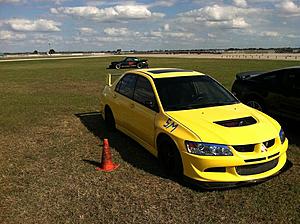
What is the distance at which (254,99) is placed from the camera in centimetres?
755

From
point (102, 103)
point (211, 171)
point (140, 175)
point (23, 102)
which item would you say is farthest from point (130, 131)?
point (23, 102)

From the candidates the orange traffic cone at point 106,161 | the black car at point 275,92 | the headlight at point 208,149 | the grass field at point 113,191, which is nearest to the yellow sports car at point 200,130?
the headlight at point 208,149

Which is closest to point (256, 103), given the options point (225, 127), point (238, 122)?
point (238, 122)

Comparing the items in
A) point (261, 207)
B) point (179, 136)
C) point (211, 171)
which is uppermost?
point (179, 136)

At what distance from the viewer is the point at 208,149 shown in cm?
405

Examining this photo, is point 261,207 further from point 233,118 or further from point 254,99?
point 254,99

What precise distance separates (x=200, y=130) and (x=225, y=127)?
1.14 ft

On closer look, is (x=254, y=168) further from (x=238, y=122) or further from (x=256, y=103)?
(x=256, y=103)

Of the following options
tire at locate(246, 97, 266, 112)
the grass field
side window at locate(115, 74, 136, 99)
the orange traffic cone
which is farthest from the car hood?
tire at locate(246, 97, 266, 112)

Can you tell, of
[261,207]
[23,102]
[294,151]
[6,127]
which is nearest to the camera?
[261,207]

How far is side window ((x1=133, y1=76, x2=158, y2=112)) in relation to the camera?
5.15m

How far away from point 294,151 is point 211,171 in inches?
97.1

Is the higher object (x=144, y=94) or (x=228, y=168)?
(x=144, y=94)

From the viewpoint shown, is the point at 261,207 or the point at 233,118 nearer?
the point at 261,207
